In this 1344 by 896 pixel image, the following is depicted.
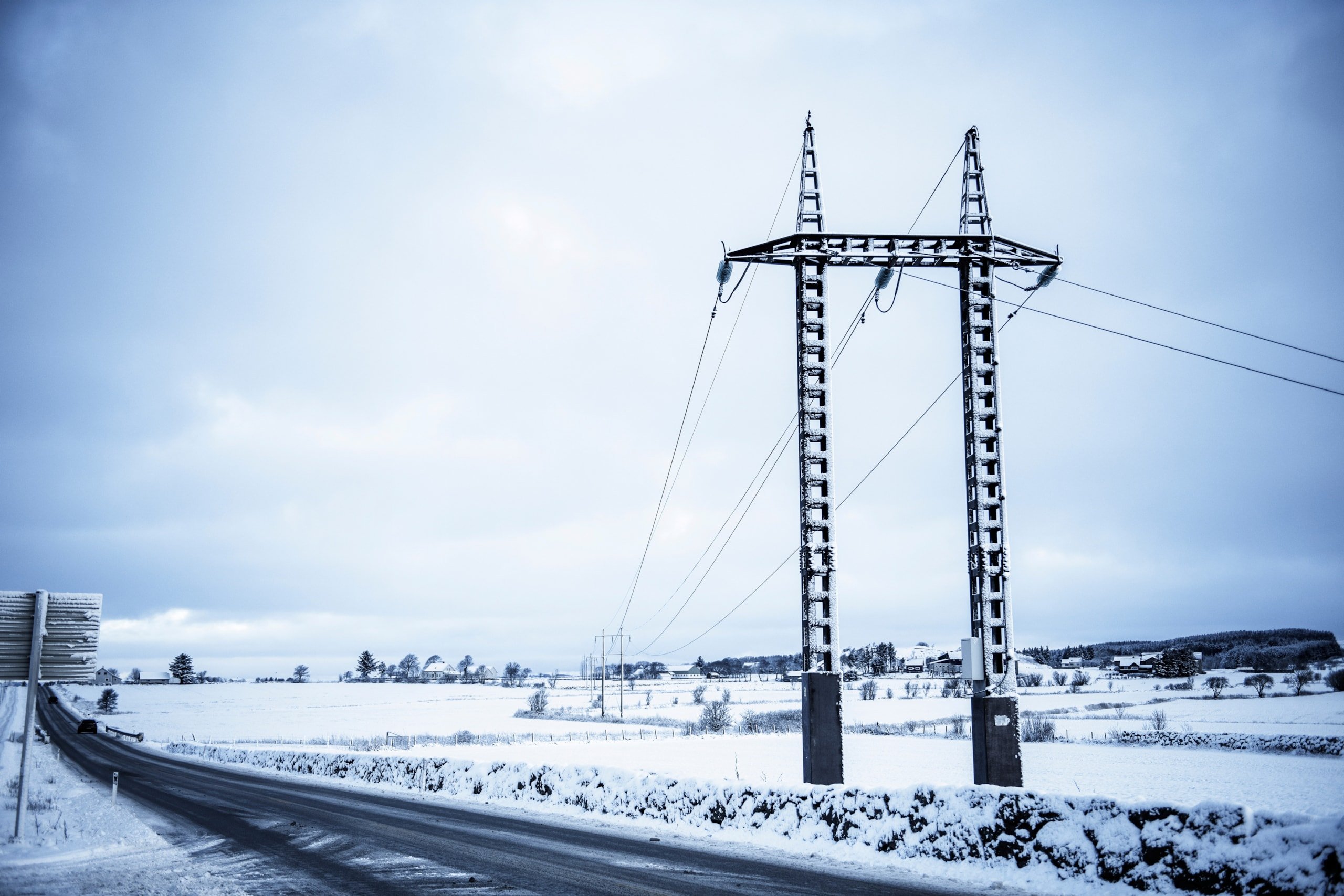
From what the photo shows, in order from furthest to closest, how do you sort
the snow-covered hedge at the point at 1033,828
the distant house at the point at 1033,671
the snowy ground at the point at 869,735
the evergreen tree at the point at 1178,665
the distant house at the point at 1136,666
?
the distant house at the point at 1136,666 → the distant house at the point at 1033,671 → the evergreen tree at the point at 1178,665 → the snowy ground at the point at 869,735 → the snow-covered hedge at the point at 1033,828

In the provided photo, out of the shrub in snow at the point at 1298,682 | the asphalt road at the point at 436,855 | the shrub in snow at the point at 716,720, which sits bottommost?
the shrub in snow at the point at 716,720

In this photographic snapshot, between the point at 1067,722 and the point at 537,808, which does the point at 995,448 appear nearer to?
the point at 537,808

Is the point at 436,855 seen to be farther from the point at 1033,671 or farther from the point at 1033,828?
the point at 1033,671

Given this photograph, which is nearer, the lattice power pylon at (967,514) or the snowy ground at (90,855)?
the snowy ground at (90,855)

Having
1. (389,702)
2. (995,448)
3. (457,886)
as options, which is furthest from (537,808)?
(389,702)

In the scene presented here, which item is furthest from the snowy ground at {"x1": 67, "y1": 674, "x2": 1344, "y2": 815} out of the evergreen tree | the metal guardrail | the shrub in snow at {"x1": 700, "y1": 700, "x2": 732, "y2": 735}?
the evergreen tree

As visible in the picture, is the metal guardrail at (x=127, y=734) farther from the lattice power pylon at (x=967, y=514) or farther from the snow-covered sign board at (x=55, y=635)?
the lattice power pylon at (x=967, y=514)

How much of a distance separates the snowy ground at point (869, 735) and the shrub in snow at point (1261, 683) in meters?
2.46

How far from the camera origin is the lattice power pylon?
1595cm

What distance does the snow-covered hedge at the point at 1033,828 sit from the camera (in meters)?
8.88

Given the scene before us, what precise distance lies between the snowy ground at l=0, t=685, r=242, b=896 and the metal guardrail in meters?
56.2

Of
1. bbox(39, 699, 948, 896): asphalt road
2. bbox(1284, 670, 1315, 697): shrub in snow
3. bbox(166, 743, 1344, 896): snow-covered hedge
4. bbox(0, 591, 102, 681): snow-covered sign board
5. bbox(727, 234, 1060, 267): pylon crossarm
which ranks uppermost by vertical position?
bbox(727, 234, 1060, 267): pylon crossarm

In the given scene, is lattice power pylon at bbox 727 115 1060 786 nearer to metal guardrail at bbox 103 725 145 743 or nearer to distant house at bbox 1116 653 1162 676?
metal guardrail at bbox 103 725 145 743

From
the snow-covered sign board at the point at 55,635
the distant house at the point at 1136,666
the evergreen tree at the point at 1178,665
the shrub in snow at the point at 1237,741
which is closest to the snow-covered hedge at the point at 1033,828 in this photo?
the snow-covered sign board at the point at 55,635
